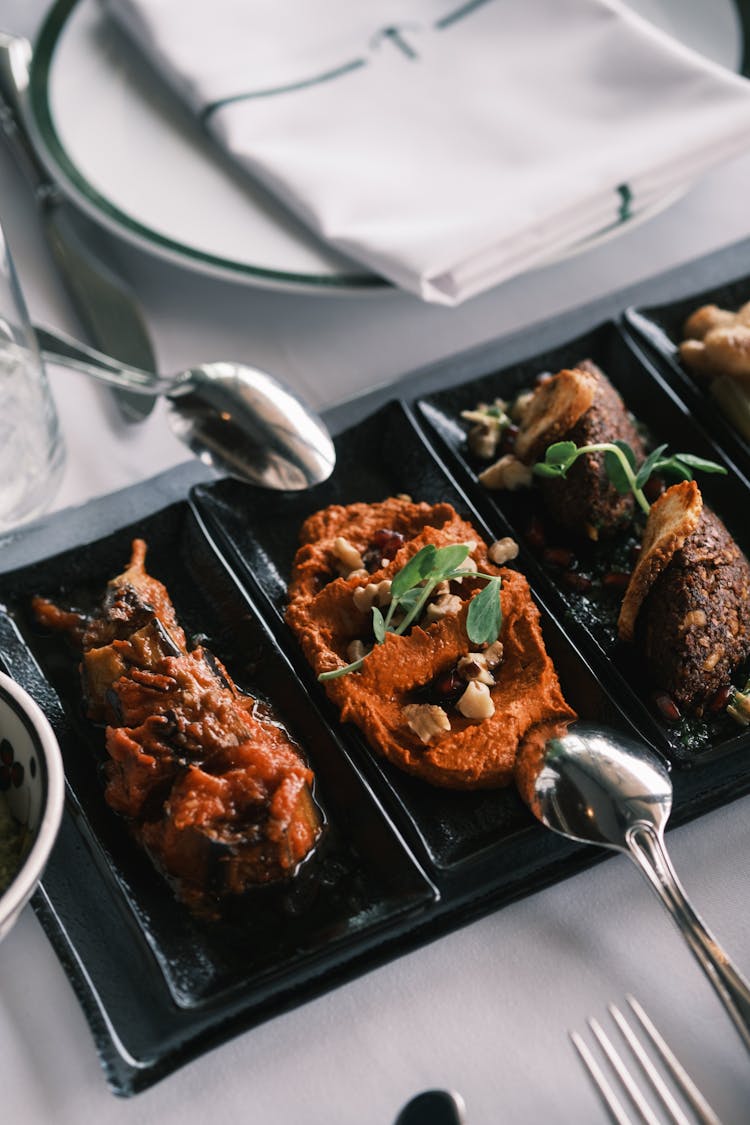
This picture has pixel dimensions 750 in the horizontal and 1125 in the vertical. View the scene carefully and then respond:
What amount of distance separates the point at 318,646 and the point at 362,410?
0.75 m

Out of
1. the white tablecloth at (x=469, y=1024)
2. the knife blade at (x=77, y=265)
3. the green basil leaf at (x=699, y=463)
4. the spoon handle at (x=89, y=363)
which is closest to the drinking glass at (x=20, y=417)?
the spoon handle at (x=89, y=363)

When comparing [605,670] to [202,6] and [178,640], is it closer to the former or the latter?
[178,640]

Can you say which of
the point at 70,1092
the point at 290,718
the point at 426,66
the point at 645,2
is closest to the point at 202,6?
the point at 426,66

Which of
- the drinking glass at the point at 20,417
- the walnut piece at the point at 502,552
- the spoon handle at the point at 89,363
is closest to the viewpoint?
the walnut piece at the point at 502,552

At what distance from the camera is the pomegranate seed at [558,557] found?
2578 mm

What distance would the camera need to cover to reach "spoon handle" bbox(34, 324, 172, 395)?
112 inches

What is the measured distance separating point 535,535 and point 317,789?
757 mm

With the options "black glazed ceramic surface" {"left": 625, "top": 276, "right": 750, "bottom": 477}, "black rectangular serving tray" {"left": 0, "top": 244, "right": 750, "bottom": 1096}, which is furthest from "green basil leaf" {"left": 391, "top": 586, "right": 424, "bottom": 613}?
"black glazed ceramic surface" {"left": 625, "top": 276, "right": 750, "bottom": 477}

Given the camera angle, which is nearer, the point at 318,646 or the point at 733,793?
the point at 733,793

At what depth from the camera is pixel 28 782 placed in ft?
6.45

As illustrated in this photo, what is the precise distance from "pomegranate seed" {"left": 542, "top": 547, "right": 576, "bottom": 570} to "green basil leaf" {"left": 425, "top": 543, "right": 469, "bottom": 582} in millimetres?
311

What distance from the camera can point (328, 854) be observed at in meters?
2.15

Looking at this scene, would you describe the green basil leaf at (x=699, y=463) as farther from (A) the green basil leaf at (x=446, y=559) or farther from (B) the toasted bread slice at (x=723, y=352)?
(A) the green basil leaf at (x=446, y=559)

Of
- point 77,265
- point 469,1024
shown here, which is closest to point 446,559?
point 469,1024
